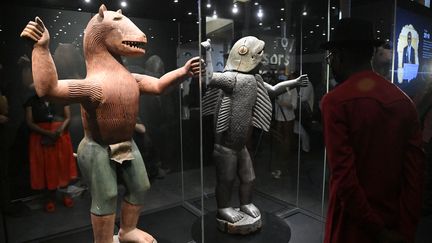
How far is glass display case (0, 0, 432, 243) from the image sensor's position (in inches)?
71.8

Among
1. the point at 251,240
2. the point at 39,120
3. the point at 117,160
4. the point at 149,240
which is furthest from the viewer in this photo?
the point at 251,240

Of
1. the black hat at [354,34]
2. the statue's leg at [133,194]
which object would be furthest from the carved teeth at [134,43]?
the black hat at [354,34]

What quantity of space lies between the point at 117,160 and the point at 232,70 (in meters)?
0.96

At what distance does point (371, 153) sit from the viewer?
1.11 m

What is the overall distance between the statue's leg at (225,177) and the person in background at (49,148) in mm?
904

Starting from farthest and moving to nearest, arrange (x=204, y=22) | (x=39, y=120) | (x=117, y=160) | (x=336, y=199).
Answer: (x=204, y=22)
(x=39, y=120)
(x=117, y=160)
(x=336, y=199)

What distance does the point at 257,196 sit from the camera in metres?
2.82

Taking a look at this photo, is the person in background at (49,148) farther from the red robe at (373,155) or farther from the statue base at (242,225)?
the red robe at (373,155)

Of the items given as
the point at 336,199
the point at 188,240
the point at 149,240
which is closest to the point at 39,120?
the point at 149,240

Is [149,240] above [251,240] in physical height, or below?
above

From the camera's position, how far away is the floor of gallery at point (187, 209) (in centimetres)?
202

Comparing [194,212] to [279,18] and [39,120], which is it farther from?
[279,18]

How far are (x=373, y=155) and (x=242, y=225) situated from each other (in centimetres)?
117

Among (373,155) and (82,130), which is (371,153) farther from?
(82,130)
